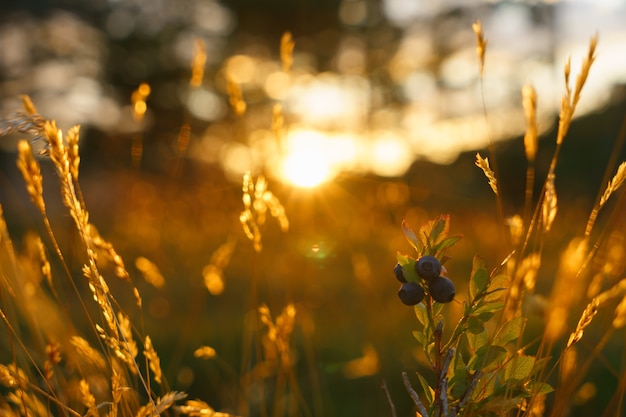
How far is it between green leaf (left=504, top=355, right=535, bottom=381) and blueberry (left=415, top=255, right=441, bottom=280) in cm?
19

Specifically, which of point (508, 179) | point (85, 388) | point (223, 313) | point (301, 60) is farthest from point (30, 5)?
point (85, 388)

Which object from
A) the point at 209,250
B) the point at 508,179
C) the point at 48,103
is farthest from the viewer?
the point at 48,103

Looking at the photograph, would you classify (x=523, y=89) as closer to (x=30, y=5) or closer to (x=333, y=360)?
(x=333, y=360)

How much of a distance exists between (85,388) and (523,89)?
897 millimetres

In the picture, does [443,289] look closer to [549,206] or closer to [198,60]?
[549,206]

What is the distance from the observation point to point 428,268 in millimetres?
757

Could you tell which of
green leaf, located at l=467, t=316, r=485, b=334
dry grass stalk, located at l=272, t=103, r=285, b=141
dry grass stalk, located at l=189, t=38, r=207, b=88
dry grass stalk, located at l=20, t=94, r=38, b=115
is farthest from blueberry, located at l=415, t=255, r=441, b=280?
dry grass stalk, located at l=189, t=38, r=207, b=88

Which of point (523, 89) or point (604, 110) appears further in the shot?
point (604, 110)

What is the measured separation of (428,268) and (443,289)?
32 mm

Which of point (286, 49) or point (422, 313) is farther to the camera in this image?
point (286, 49)

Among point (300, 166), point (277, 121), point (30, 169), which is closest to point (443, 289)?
point (30, 169)

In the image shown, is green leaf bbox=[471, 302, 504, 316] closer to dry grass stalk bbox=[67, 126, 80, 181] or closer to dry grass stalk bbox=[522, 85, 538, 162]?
dry grass stalk bbox=[522, 85, 538, 162]

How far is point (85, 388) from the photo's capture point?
96 centimetres

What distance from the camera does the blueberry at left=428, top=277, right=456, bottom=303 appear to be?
76cm
